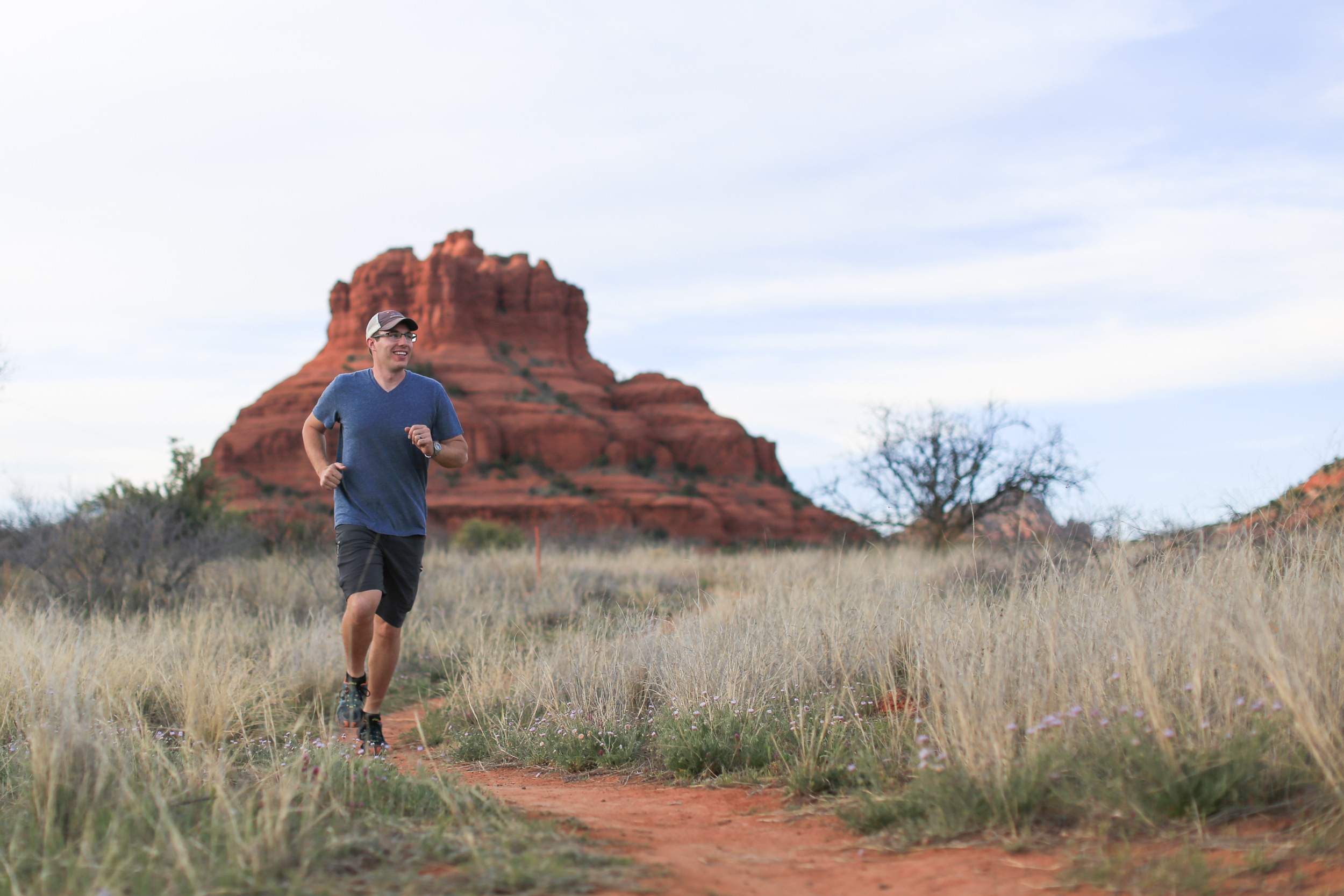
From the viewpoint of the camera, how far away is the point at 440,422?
5320 millimetres

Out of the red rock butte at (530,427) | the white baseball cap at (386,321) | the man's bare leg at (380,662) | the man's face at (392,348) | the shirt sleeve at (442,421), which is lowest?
the man's bare leg at (380,662)

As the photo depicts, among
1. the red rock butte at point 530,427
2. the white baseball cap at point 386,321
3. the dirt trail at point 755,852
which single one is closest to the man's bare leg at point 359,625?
the dirt trail at point 755,852

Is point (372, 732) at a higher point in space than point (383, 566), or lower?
lower

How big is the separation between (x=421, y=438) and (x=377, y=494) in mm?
451

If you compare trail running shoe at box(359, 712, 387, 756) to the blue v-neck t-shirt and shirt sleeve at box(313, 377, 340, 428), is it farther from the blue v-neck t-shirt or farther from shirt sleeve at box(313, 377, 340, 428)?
shirt sleeve at box(313, 377, 340, 428)

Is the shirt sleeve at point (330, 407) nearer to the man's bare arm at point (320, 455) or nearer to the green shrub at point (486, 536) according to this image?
the man's bare arm at point (320, 455)

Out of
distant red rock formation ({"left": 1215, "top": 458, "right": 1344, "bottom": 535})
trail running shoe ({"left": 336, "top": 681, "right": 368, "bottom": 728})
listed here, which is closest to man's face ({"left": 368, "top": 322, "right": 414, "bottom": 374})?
trail running shoe ({"left": 336, "top": 681, "right": 368, "bottom": 728})

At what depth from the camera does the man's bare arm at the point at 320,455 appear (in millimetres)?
4879

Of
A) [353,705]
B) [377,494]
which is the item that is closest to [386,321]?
[377,494]

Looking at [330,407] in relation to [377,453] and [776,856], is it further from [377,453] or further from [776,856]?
A: [776,856]

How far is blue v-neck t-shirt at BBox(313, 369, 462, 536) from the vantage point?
4984mm

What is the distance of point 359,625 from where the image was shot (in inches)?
191

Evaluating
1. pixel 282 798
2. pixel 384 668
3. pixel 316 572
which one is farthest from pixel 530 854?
pixel 316 572

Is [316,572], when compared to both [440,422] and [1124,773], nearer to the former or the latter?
[440,422]
